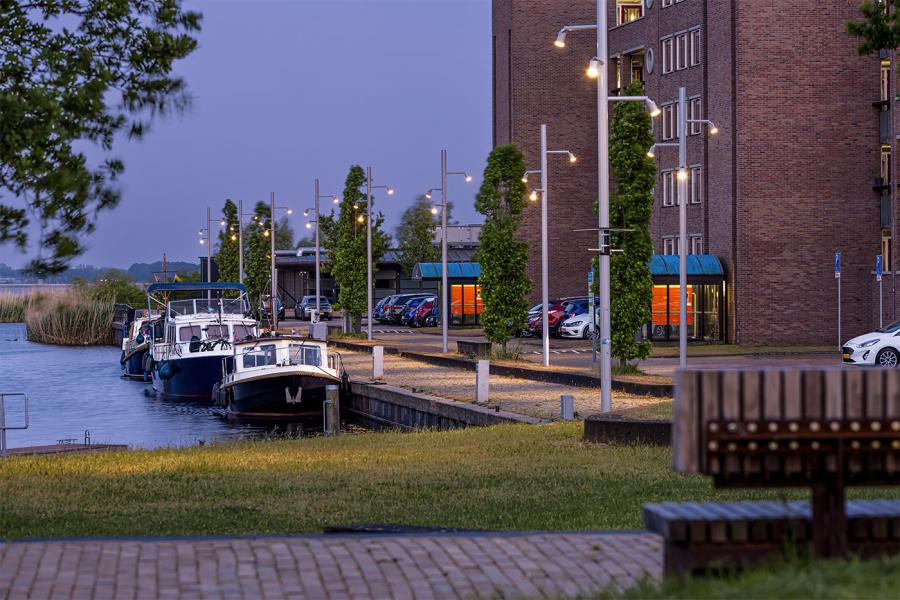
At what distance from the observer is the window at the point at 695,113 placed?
6347cm

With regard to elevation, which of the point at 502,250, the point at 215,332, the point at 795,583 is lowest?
the point at 215,332

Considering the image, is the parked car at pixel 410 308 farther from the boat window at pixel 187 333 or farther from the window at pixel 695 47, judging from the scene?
the boat window at pixel 187 333

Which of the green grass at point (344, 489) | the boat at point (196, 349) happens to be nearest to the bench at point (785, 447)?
the green grass at point (344, 489)

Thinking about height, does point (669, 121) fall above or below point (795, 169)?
above

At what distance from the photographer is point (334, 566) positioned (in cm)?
970

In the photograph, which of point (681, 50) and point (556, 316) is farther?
point (556, 316)

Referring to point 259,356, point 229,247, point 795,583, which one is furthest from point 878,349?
point 229,247

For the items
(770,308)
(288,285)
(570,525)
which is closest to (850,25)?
(570,525)

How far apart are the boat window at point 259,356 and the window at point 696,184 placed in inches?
950

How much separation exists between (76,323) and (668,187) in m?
53.8

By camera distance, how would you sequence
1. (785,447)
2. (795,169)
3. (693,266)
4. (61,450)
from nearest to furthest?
(785,447), (61,450), (693,266), (795,169)

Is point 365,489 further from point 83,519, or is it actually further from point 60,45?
point 60,45

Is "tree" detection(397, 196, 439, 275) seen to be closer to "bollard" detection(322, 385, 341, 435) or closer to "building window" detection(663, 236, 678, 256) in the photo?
"building window" detection(663, 236, 678, 256)

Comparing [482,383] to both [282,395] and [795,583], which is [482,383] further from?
[795,583]
